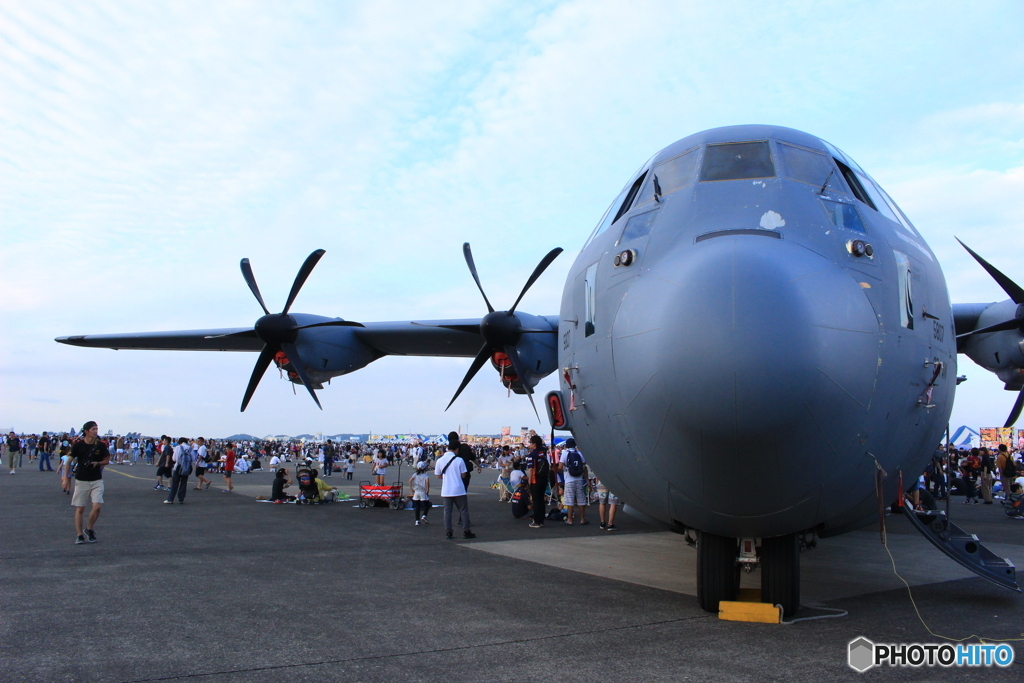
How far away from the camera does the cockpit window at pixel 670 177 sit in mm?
5562

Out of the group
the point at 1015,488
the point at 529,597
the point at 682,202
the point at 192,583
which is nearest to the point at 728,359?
the point at 682,202

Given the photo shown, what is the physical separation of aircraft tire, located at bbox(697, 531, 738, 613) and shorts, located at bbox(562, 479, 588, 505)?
9162 mm

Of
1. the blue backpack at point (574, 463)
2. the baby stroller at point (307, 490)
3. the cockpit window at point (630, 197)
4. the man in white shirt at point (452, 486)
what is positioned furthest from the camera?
the baby stroller at point (307, 490)

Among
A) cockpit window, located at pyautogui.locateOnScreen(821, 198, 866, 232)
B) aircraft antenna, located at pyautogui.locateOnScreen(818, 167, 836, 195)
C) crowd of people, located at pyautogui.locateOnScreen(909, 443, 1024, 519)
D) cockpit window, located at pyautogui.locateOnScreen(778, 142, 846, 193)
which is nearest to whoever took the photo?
cockpit window, located at pyautogui.locateOnScreen(821, 198, 866, 232)

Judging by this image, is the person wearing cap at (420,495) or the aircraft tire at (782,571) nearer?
the aircraft tire at (782,571)

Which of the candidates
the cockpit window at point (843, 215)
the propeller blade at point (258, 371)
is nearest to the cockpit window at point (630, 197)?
the cockpit window at point (843, 215)

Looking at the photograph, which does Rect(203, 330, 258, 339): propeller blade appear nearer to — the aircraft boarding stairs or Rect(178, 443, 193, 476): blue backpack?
Rect(178, 443, 193, 476): blue backpack

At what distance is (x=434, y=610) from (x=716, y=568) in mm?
2482

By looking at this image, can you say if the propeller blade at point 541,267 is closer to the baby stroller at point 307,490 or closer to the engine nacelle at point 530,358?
the engine nacelle at point 530,358

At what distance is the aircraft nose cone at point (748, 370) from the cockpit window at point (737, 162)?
127 cm

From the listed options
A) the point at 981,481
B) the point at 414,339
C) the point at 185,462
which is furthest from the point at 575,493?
the point at 981,481

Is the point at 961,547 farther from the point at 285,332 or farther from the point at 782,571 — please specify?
the point at 285,332

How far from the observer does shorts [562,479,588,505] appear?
1471 centimetres

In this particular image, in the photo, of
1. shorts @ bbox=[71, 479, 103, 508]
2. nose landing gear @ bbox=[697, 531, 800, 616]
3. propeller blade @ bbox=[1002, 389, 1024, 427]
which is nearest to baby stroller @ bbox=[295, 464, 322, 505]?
shorts @ bbox=[71, 479, 103, 508]
